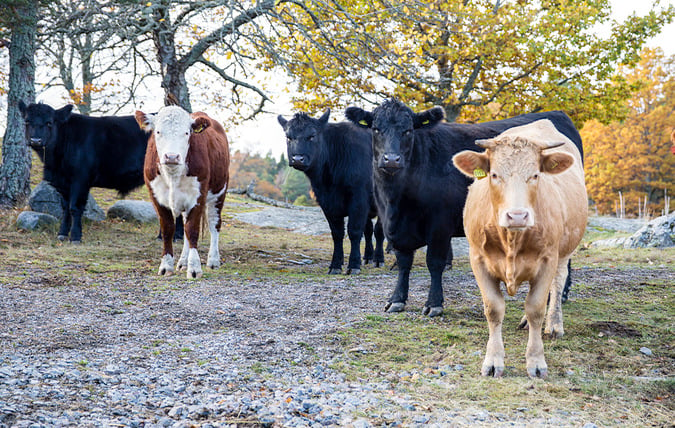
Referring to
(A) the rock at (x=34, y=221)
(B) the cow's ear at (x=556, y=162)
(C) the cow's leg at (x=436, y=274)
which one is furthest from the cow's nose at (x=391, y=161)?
(A) the rock at (x=34, y=221)

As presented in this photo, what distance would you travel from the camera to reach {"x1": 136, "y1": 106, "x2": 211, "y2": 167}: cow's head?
25.1ft

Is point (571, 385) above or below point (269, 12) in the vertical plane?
below

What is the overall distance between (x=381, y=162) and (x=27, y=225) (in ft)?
28.8

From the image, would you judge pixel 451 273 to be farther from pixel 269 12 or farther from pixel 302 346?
pixel 269 12

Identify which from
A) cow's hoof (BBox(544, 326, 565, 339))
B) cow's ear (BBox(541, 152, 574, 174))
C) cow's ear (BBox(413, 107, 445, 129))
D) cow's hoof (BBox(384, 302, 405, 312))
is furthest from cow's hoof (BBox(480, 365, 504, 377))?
cow's ear (BBox(413, 107, 445, 129))

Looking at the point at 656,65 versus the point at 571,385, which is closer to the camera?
the point at 571,385

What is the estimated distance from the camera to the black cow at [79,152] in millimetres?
11273

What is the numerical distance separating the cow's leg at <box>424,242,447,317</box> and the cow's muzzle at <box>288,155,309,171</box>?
3.53m

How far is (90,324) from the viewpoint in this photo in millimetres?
5262

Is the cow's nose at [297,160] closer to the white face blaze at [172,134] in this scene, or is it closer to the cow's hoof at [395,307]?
the white face blaze at [172,134]

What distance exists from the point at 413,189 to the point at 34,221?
888 cm

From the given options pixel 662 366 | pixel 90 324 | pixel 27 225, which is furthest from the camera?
pixel 27 225

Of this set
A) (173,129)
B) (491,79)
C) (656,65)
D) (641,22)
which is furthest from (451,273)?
(656,65)

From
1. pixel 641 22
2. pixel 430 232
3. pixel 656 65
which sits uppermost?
pixel 656 65
